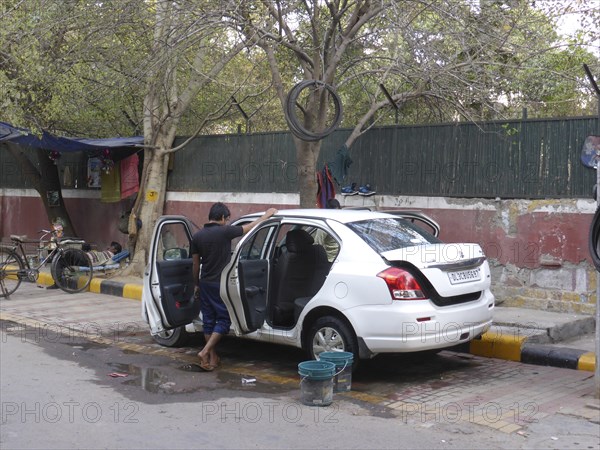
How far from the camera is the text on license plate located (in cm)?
717

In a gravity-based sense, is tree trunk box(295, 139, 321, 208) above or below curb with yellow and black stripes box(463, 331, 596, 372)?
above

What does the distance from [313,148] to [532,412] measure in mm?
5908

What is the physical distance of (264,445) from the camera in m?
5.44

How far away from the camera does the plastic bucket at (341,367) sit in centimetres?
676

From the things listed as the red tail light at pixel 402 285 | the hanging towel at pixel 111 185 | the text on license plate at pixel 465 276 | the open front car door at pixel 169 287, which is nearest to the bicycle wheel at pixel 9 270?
Answer: the hanging towel at pixel 111 185

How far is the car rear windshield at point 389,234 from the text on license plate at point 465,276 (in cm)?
59

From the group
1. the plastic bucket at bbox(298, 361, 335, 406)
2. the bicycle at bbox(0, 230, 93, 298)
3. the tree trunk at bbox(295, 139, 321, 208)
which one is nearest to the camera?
the plastic bucket at bbox(298, 361, 335, 406)

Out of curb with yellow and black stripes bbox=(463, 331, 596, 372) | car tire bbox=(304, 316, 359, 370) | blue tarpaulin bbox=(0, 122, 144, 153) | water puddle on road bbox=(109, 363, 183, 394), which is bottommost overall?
water puddle on road bbox=(109, 363, 183, 394)

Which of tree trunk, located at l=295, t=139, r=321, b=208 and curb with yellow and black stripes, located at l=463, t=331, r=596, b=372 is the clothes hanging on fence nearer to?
tree trunk, located at l=295, t=139, r=321, b=208

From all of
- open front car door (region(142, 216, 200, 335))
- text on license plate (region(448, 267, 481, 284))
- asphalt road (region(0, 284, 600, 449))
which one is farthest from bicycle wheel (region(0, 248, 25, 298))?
text on license plate (region(448, 267, 481, 284))

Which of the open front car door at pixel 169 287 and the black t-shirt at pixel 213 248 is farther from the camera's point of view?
the open front car door at pixel 169 287

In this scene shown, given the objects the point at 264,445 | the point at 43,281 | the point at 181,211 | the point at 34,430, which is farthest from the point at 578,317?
the point at 43,281

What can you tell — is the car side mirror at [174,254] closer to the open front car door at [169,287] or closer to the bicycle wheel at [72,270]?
the open front car door at [169,287]

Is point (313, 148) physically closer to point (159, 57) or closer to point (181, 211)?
point (159, 57)
